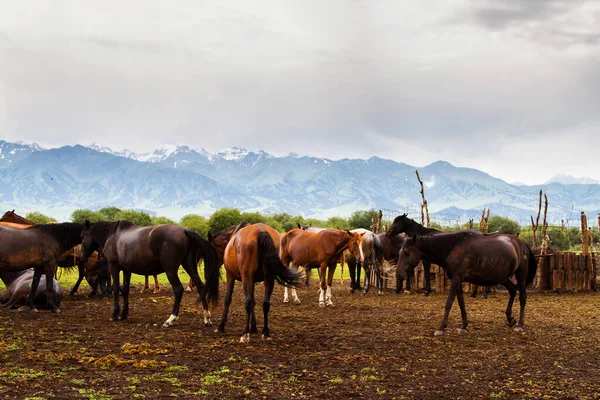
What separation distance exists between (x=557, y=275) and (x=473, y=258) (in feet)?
36.6

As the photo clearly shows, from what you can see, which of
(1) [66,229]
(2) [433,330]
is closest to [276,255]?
(2) [433,330]

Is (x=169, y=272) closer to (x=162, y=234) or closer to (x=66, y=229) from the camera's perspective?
(x=162, y=234)

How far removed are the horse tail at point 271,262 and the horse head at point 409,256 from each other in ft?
8.93

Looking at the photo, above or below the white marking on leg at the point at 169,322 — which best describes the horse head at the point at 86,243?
above

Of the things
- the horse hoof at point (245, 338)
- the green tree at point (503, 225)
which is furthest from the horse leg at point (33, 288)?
the green tree at point (503, 225)

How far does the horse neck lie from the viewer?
11.6 metres

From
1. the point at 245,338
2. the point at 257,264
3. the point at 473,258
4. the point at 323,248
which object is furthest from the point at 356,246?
the point at 245,338

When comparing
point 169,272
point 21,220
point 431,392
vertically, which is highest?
point 21,220

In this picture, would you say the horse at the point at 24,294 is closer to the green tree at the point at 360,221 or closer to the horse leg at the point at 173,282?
the horse leg at the point at 173,282

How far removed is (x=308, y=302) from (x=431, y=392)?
33.1ft

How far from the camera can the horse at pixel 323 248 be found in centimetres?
1648

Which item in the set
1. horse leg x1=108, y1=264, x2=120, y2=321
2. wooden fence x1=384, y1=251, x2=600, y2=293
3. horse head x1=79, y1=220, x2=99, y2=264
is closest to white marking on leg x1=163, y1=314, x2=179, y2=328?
horse leg x1=108, y1=264, x2=120, y2=321

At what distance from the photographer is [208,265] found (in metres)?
11.4

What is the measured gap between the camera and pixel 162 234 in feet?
38.5
